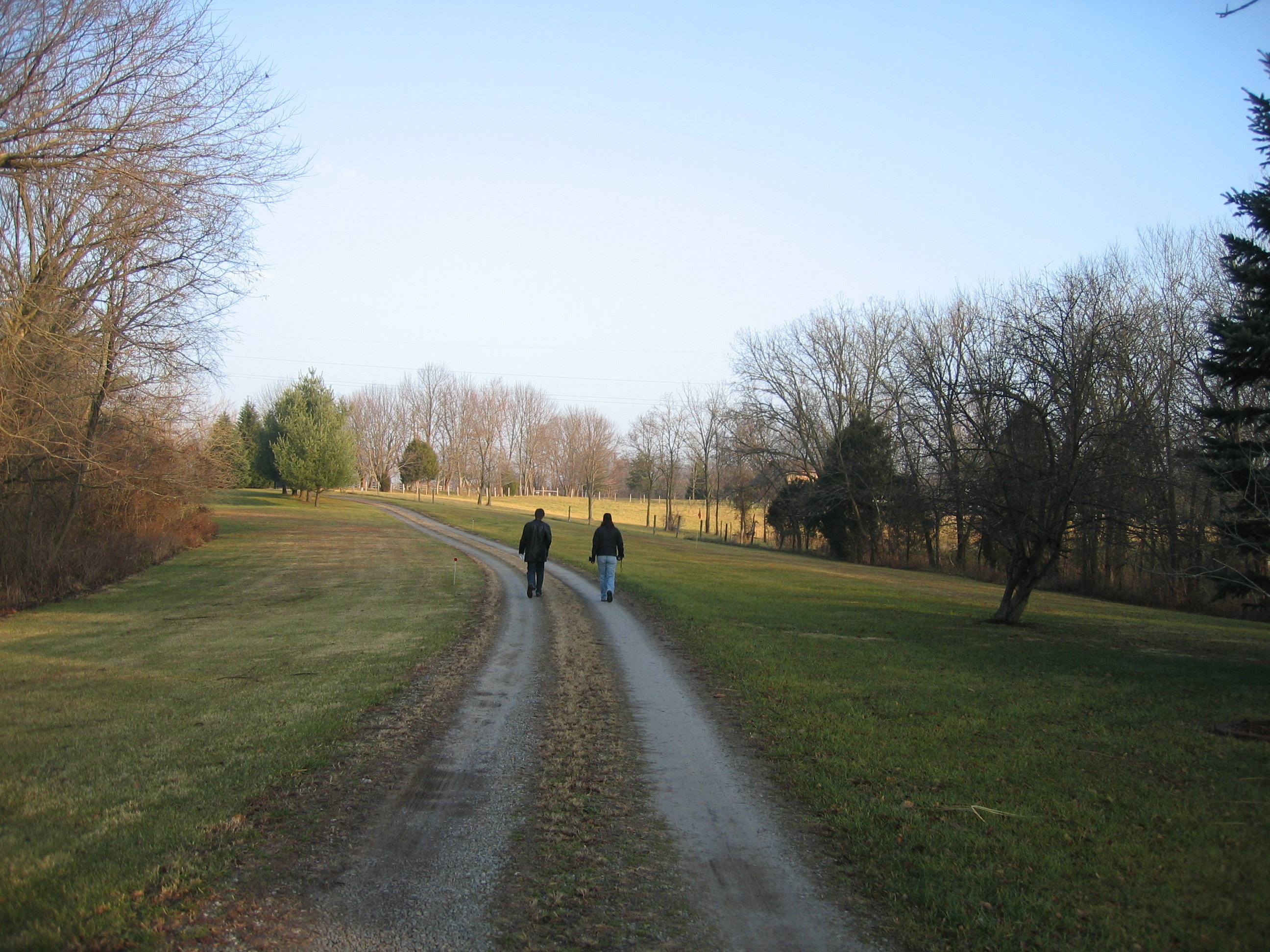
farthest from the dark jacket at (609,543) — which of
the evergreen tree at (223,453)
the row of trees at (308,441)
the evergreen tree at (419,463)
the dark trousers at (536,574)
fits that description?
the evergreen tree at (419,463)

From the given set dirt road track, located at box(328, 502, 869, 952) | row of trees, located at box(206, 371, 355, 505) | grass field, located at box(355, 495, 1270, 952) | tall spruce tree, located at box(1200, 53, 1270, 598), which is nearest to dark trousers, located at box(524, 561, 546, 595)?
grass field, located at box(355, 495, 1270, 952)

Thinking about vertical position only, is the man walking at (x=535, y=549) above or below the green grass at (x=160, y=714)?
above

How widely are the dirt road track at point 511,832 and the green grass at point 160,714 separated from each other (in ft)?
3.56

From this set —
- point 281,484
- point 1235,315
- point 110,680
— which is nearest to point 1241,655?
point 1235,315

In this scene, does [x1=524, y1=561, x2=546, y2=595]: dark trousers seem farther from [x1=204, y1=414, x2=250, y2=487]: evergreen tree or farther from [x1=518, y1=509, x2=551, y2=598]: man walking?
[x1=204, y1=414, x2=250, y2=487]: evergreen tree

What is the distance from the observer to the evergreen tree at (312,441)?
6025cm

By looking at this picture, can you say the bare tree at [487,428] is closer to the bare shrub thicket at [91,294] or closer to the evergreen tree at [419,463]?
the evergreen tree at [419,463]

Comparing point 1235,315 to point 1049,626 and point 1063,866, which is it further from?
point 1063,866

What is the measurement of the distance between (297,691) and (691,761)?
16.2 feet

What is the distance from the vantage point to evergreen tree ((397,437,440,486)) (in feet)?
278

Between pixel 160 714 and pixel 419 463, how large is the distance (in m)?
78.8

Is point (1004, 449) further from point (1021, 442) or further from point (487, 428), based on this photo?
point (487, 428)

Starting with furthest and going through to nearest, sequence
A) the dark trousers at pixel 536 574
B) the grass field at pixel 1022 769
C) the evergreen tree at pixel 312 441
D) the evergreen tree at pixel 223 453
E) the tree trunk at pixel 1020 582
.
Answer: the evergreen tree at pixel 312 441, the evergreen tree at pixel 223 453, the dark trousers at pixel 536 574, the tree trunk at pixel 1020 582, the grass field at pixel 1022 769

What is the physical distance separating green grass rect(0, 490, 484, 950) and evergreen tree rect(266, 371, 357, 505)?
132ft
